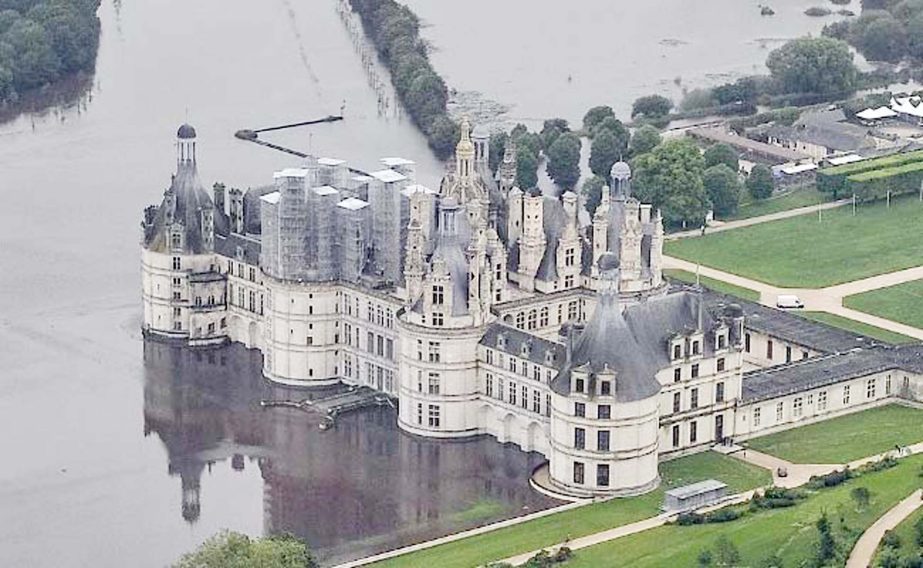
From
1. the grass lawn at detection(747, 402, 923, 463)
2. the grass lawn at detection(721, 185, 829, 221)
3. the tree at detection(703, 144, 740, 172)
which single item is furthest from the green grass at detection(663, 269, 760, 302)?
the tree at detection(703, 144, 740, 172)

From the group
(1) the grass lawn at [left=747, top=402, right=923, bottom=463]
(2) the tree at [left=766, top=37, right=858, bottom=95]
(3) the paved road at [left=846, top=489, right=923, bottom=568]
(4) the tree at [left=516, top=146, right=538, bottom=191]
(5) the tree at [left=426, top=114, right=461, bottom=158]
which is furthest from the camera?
(2) the tree at [left=766, top=37, right=858, bottom=95]

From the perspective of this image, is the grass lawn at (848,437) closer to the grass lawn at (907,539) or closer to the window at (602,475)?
the window at (602,475)

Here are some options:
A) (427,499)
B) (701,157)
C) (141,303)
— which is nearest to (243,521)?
(427,499)

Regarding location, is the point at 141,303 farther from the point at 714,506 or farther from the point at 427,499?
the point at 714,506

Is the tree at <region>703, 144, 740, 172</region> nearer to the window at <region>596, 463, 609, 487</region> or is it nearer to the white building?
the white building

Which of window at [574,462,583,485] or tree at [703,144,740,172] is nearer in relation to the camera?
window at [574,462,583,485]

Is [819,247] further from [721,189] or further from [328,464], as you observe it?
Answer: [328,464]

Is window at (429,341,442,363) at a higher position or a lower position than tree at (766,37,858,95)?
lower
